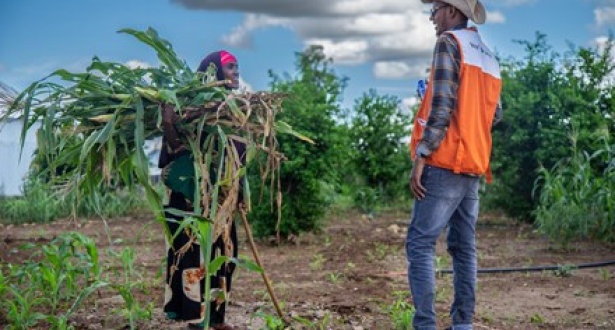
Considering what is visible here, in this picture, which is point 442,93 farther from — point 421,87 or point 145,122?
point 145,122

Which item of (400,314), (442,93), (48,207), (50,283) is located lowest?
(400,314)

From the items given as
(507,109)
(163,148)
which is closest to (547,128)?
(507,109)

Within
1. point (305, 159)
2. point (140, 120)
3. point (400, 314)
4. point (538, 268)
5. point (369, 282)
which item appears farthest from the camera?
point (305, 159)

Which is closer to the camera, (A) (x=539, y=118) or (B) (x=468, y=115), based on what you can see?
(B) (x=468, y=115)

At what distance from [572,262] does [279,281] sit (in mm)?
2958

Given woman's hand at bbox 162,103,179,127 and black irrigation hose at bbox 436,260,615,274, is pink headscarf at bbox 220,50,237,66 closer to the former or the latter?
woman's hand at bbox 162,103,179,127

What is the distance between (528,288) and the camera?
23.2 feet

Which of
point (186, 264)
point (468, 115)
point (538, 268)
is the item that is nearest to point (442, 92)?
point (468, 115)

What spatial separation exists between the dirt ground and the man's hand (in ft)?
3.74

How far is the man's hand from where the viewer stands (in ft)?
15.3

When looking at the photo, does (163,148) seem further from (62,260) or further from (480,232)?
(480,232)

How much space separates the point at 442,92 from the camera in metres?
4.56

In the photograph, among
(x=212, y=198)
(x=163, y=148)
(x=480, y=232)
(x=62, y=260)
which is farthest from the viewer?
(x=480, y=232)

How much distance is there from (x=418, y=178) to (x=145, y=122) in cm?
152
